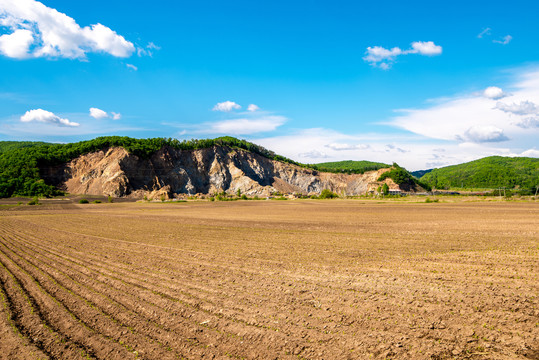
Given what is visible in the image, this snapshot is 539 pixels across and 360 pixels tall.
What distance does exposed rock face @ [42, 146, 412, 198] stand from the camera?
11738 cm

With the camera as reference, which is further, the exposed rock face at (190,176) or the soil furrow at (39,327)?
the exposed rock face at (190,176)

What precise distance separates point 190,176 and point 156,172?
50.2ft

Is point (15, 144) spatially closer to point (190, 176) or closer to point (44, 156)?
point (44, 156)

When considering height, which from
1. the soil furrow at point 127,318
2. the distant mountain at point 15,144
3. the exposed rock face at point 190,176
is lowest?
the soil furrow at point 127,318

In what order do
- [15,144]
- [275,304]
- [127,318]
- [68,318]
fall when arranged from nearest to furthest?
[127,318]
[68,318]
[275,304]
[15,144]

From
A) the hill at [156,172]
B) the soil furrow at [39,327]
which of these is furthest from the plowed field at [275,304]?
the hill at [156,172]

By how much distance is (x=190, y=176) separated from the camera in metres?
143

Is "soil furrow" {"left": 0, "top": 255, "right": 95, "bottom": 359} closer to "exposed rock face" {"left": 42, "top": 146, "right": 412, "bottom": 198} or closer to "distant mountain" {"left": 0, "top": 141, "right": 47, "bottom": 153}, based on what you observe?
"exposed rock face" {"left": 42, "top": 146, "right": 412, "bottom": 198}

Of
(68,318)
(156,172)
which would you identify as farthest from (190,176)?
(68,318)

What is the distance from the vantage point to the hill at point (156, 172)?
112375 millimetres

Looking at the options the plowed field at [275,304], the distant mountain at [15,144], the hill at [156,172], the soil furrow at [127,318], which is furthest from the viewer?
the distant mountain at [15,144]

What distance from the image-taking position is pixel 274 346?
698cm

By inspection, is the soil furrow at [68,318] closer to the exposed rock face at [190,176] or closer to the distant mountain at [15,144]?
the exposed rock face at [190,176]

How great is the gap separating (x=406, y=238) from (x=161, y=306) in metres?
17.2
